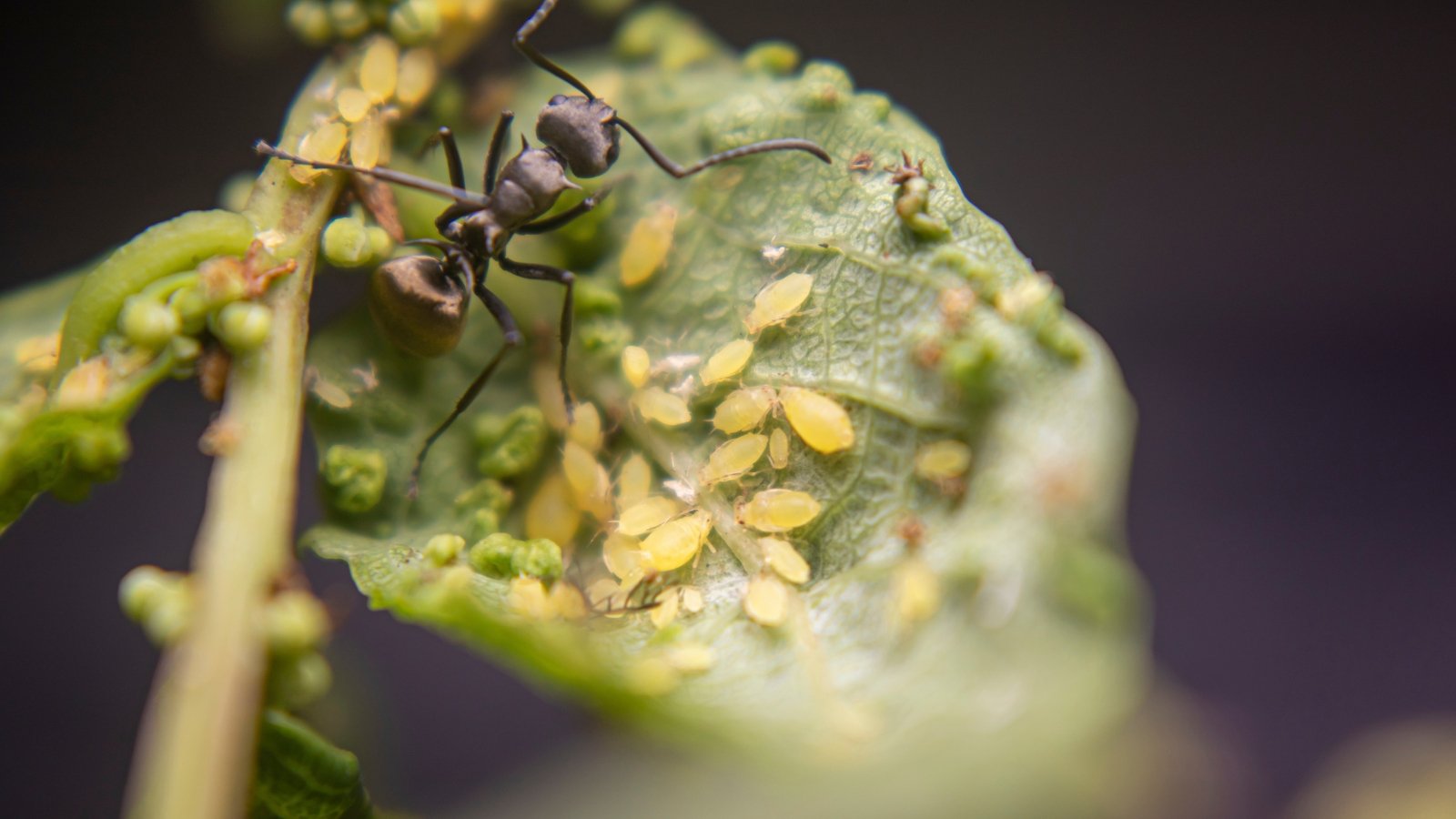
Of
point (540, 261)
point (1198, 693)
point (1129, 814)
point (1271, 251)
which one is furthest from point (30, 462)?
point (1271, 251)

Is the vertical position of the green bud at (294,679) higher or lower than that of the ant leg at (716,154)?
lower

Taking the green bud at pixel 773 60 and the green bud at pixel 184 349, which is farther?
the green bud at pixel 773 60

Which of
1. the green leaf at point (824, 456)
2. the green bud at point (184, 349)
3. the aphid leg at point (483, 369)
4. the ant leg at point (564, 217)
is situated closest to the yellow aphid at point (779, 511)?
the green leaf at point (824, 456)

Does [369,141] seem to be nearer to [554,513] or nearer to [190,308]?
[190,308]

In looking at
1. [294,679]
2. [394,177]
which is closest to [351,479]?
[294,679]

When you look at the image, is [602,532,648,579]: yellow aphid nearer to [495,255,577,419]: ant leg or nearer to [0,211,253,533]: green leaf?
[495,255,577,419]: ant leg

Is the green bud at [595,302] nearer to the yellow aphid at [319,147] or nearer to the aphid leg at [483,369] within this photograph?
the aphid leg at [483,369]
